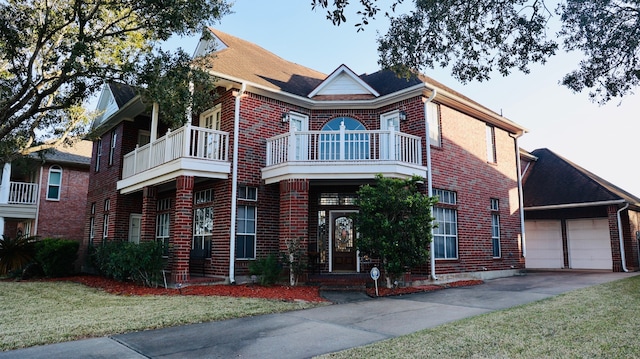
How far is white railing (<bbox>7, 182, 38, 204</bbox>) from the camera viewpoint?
2203cm

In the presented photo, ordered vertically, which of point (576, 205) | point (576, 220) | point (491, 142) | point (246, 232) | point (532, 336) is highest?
point (491, 142)

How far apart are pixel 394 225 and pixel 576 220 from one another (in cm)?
1219

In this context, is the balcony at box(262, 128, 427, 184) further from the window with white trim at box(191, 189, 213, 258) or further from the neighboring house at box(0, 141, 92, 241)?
the neighboring house at box(0, 141, 92, 241)

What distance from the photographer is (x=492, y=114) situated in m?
16.4

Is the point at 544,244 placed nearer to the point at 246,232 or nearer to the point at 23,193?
the point at 246,232

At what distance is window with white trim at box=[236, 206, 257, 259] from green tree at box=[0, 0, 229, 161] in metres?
3.55

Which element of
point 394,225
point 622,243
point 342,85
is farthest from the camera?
point 622,243

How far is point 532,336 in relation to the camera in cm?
596

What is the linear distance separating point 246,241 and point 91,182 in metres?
11.0

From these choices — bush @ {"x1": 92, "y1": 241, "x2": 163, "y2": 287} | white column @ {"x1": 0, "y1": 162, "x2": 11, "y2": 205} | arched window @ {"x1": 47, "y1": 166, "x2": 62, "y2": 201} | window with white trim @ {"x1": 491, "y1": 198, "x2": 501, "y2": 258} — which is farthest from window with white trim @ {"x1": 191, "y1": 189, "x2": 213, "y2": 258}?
white column @ {"x1": 0, "y1": 162, "x2": 11, "y2": 205}

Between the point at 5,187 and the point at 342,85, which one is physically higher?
the point at 342,85

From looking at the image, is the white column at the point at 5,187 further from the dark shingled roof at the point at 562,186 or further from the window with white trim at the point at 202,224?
the dark shingled roof at the point at 562,186

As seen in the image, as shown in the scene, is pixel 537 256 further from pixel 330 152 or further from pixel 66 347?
pixel 66 347

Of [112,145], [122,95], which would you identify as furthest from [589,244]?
[112,145]
